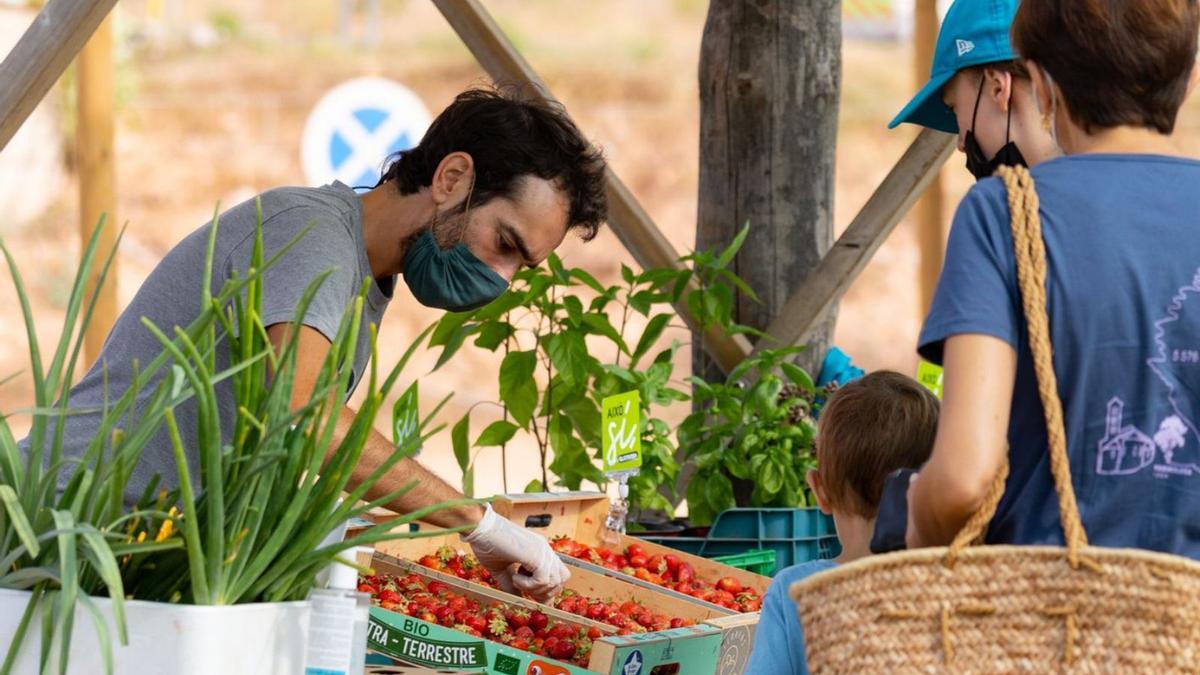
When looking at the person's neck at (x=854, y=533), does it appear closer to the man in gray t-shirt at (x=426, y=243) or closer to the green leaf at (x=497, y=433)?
the man in gray t-shirt at (x=426, y=243)

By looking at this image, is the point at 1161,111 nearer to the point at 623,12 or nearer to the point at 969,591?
the point at 969,591

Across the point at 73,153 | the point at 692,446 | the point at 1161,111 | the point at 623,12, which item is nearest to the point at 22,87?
the point at 692,446

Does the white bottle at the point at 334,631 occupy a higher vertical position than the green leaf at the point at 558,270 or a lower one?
lower

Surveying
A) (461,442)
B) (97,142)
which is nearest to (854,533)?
(461,442)

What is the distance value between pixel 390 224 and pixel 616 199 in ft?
4.62

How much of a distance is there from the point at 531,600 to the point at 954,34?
116 cm

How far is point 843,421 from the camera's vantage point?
1.97 meters

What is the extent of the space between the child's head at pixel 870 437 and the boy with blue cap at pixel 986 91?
37 centimetres

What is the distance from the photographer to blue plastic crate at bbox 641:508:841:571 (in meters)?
3.21

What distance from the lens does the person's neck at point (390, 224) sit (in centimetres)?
240

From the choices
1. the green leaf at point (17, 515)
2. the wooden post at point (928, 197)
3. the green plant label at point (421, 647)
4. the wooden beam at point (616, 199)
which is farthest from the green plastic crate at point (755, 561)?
the wooden post at point (928, 197)

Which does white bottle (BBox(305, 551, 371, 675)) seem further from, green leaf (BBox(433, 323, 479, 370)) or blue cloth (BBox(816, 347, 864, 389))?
blue cloth (BBox(816, 347, 864, 389))

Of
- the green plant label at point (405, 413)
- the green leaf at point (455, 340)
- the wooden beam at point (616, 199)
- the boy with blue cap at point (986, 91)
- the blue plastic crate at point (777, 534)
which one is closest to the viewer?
the boy with blue cap at point (986, 91)

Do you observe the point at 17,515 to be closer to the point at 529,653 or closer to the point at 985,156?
the point at 529,653
